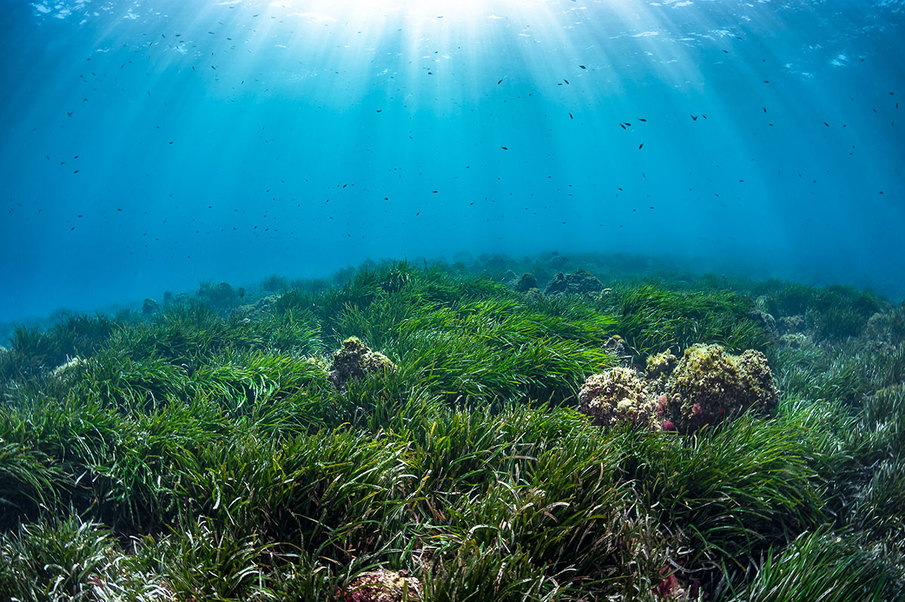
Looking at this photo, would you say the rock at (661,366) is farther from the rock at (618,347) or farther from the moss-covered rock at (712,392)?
the moss-covered rock at (712,392)

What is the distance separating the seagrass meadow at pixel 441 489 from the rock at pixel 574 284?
237 inches

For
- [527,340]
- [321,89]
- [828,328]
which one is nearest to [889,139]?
[828,328]

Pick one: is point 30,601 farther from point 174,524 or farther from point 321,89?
point 321,89

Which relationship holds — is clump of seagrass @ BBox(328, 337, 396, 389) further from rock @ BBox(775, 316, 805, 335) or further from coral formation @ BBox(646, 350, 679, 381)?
rock @ BBox(775, 316, 805, 335)

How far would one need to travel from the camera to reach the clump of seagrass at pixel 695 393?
4.27m

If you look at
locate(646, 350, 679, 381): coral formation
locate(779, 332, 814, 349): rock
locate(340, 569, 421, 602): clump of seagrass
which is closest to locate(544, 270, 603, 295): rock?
locate(779, 332, 814, 349): rock

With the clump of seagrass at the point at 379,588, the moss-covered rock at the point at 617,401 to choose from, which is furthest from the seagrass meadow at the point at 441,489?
the moss-covered rock at the point at 617,401

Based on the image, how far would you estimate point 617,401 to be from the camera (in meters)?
4.25

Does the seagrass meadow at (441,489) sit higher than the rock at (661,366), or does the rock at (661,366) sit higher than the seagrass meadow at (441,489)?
the seagrass meadow at (441,489)

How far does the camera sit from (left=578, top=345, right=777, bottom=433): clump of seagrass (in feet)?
14.0

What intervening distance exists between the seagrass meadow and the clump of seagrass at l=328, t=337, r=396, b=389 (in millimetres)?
200

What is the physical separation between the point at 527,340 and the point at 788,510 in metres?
3.43

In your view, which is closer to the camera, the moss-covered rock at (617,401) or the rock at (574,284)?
the moss-covered rock at (617,401)

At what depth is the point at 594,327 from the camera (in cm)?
661
